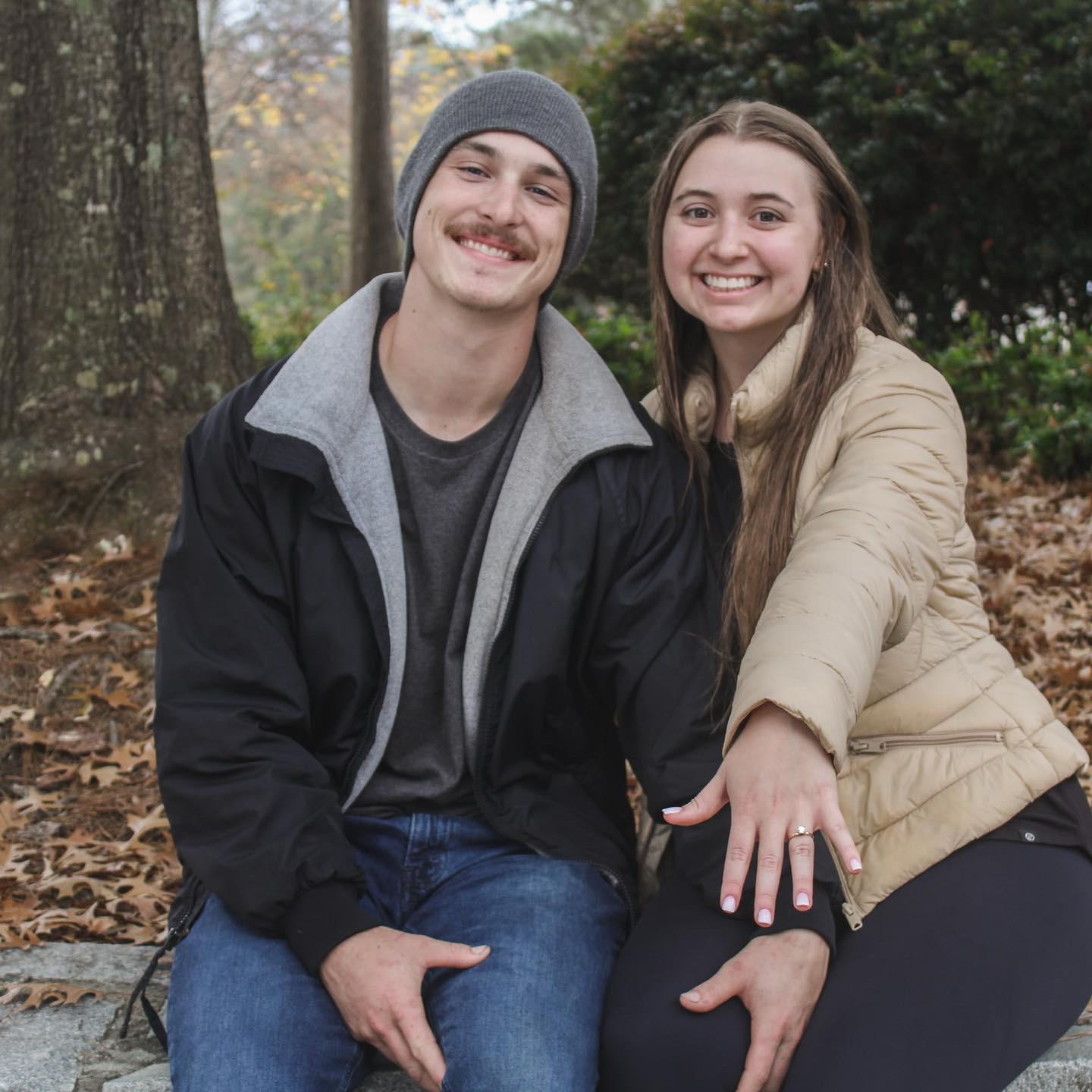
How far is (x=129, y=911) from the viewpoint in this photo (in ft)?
10.7

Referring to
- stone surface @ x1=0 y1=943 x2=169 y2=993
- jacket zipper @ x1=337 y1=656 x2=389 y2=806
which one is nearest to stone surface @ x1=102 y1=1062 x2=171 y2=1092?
stone surface @ x1=0 y1=943 x2=169 y2=993

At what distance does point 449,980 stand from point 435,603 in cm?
77

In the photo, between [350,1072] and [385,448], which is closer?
[350,1072]

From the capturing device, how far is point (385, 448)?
2.62m

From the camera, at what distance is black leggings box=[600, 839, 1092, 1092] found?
2074 mm

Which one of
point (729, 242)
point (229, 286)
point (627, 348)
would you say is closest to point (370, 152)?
point (627, 348)

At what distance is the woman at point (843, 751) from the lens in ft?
6.33

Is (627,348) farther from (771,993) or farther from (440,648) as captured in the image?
(771,993)

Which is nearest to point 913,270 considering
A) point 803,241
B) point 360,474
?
point 803,241

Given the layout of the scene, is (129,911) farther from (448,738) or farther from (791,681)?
(791,681)

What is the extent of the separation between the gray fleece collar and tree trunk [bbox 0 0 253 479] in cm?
212

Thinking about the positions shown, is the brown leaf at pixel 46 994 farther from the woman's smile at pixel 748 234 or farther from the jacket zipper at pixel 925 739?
the woman's smile at pixel 748 234

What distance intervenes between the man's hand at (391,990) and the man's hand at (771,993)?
44cm

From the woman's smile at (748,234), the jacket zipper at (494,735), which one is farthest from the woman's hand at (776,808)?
the woman's smile at (748,234)
